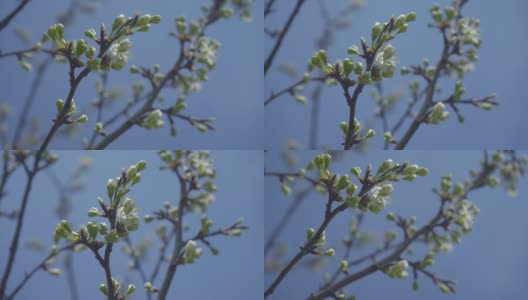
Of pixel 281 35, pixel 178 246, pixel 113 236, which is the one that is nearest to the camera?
pixel 113 236

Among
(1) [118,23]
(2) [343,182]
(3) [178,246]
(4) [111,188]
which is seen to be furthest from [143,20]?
(3) [178,246]

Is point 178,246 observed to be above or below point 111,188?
below

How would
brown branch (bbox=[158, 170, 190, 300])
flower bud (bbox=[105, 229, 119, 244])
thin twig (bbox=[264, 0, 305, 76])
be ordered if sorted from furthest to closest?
1. thin twig (bbox=[264, 0, 305, 76])
2. brown branch (bbox=[158, 170, 190, 300])
3. flower bud (bbox=[105, 229, 119, 244])

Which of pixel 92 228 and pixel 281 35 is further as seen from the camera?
pixel 281 35

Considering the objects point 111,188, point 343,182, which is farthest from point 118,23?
point 343,182

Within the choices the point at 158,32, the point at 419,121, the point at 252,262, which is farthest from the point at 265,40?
the point at 252,262

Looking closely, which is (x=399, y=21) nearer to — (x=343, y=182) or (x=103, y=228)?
(x=343, y=182)

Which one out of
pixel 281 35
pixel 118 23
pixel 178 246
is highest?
pixel 281 35

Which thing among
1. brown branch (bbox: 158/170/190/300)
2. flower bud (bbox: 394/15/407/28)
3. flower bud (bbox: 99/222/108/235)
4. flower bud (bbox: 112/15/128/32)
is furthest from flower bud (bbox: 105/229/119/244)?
flower bud (bbox: 394/15/407/28)

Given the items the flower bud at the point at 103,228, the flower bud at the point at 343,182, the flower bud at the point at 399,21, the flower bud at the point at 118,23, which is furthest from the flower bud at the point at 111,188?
the flower bud at the point at 399,21

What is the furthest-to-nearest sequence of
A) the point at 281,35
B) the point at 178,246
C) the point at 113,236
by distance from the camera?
the point at 281,35 → the point at 178,246 → the point at 113,236

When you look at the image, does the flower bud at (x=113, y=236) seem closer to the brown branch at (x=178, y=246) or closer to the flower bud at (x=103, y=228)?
the flower bud at (x=103, y=228)

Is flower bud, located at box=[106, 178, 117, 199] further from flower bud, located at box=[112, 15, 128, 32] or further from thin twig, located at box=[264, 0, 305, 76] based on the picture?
thin twig, located at box=[264, 0, 305, 76]

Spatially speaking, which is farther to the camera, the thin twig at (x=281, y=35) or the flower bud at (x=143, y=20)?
the thin twig at (x=281, y=35)
